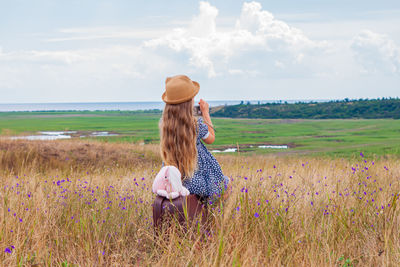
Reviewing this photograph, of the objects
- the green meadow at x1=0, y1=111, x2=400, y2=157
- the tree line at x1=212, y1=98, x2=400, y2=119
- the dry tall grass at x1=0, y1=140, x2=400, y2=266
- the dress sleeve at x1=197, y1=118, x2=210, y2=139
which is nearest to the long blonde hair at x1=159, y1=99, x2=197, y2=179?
the dress sleeve at x1=197, y1=118, x2=210, y2=139

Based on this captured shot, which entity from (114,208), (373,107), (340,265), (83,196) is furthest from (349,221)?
(373,107)

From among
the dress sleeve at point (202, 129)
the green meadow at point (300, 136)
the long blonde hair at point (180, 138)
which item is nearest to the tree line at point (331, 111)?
the green meadow at point (300, 136)

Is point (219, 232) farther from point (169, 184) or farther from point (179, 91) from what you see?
point (179, 91)

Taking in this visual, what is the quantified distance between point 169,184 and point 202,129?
0.78 m

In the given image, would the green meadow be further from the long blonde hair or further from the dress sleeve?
the long blonde hair

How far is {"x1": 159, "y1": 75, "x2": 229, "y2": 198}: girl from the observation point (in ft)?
13.4

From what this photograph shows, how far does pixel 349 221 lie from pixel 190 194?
1644 millimetres

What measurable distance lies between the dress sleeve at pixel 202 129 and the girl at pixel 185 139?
39 mm

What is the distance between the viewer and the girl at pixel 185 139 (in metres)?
4.08

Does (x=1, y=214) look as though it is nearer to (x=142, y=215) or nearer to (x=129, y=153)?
(x=142, y=215)

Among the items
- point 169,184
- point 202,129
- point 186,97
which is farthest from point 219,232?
point 186,97

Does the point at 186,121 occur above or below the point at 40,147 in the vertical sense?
above

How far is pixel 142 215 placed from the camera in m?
4.64

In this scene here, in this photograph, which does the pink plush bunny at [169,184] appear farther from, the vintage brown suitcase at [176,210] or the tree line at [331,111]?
the tree line at [331,111]
